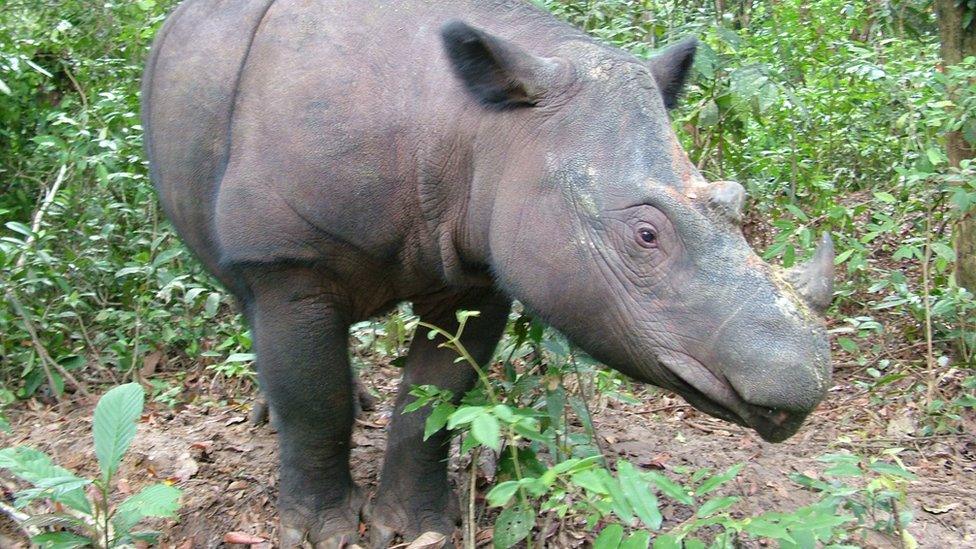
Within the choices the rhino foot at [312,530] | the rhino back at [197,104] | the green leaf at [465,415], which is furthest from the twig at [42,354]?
the green leaf at [465,415]

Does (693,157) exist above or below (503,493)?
below

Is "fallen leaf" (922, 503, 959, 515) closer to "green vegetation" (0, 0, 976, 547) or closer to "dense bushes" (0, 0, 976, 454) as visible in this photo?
"green vegetation" (0, 0, 976, 547)

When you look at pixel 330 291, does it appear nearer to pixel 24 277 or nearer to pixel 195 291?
pixel 195 291

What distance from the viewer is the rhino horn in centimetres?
294

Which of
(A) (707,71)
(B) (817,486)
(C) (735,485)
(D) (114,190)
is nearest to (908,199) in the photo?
(A) (707,71)

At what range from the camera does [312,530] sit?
13.9 ft

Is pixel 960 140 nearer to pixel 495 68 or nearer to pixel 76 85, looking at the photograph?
pixel 495 68

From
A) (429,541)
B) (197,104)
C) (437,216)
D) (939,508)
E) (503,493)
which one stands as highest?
(197,104)

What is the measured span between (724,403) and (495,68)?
1.27 m

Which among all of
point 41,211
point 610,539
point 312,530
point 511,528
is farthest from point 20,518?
point 41,211

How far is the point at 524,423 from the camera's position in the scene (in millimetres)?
3094

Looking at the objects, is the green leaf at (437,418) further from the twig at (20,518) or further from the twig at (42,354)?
the twig at (42,354)

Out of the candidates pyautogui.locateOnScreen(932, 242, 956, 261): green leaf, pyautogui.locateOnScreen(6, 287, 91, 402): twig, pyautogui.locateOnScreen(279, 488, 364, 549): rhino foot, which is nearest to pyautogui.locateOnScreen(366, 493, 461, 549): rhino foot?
pyautogui.locateOnScreen(279, 488, 364, 549): rhino foot

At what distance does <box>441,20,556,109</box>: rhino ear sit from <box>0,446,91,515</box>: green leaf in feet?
5.90
